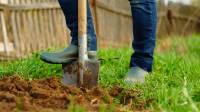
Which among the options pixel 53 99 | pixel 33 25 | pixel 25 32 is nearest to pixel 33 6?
pixel 33 25

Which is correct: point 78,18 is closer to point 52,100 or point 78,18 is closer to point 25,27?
point 52,100

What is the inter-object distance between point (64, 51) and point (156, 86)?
0.90 m

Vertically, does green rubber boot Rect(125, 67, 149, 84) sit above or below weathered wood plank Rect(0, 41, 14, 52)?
below

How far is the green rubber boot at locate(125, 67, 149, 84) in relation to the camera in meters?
1.65

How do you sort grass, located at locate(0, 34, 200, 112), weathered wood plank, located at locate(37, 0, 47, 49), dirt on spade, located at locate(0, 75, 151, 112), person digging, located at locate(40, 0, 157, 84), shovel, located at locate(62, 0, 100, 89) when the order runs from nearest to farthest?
dirt on spade, located at locate(0, 75, 151, 112) → grass, located at locate(0, 34, 200, 112) → shovel, located at locate(62, 0, 100, 89) → person digging, located at locate(40, 0, 157, 84) → weathered wood plank, located at locate(37, 0, 47, 49)

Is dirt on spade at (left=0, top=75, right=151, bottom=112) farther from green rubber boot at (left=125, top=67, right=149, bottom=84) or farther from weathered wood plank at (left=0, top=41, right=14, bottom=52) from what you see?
weathered wood plank at (left=0, top=41, right=14, bottom=52)

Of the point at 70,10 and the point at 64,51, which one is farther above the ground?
the point at 70,10

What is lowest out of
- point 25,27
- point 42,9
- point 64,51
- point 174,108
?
point 174,108

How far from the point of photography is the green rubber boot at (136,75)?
5.42ft

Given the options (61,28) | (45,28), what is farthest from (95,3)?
(45,28)

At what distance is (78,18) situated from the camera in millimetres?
1559

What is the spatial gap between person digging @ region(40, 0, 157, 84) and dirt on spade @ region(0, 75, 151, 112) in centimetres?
27

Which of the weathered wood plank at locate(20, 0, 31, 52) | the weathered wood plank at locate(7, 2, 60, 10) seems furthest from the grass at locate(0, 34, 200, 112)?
the weathered wood plank at locate(7, 2, 60, 10)

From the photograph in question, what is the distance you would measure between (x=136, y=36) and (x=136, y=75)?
0.41 m
